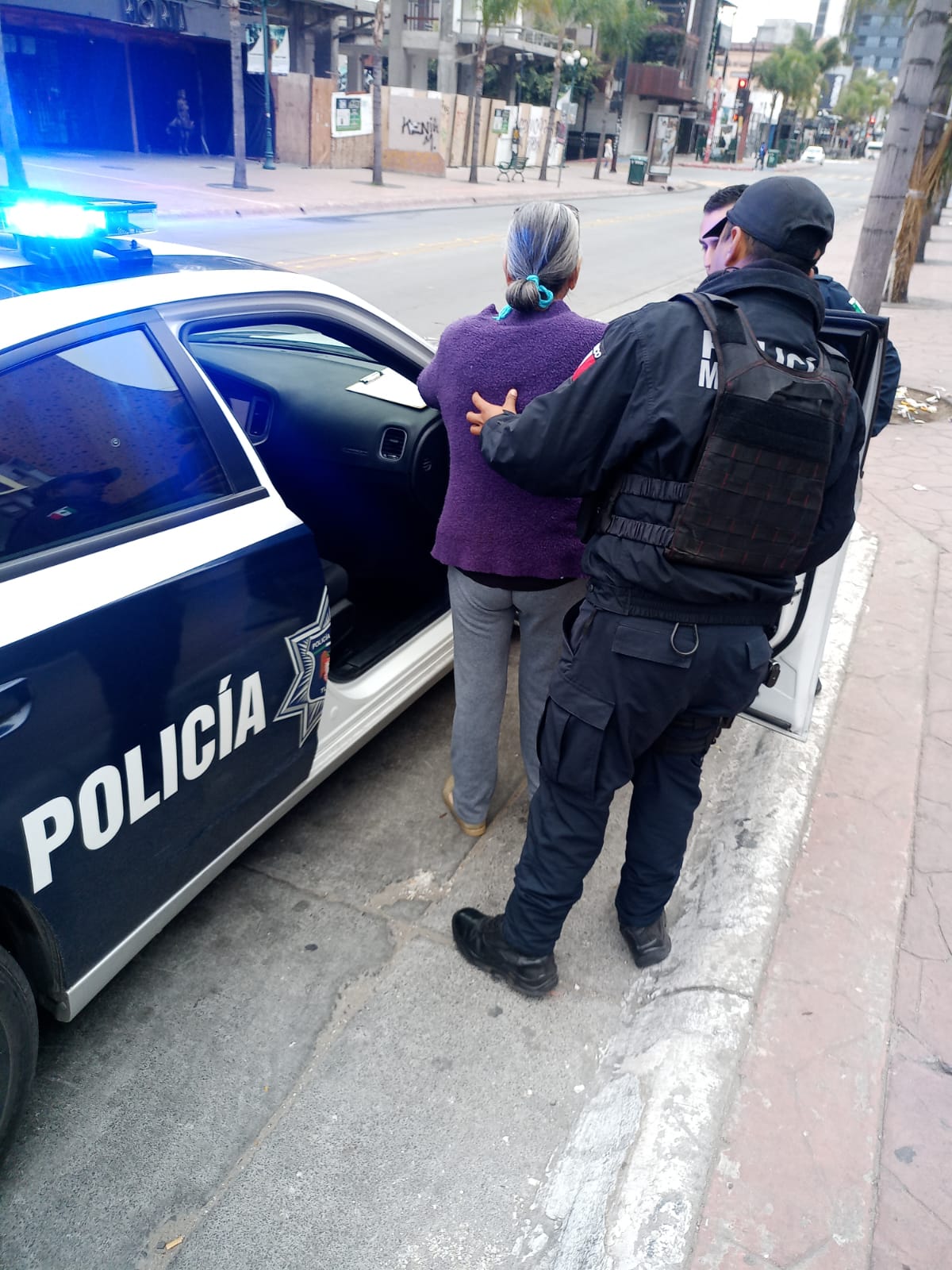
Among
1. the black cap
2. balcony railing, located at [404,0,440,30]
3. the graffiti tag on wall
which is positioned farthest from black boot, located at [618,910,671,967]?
balcony railing, located at [404,0,440,30]

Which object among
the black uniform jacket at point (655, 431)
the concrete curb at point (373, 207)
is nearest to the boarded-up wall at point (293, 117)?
the concrete curb at point (373, 207)

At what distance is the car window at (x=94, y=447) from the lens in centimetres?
168

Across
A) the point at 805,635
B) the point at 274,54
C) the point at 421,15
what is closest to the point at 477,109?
the point at 274,54

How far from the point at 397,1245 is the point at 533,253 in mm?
2035

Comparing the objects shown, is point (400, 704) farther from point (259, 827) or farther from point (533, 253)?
point (533, 253)

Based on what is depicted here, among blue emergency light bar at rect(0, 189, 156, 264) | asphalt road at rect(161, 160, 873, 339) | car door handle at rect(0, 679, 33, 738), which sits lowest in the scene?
asphalt road at rect(161, 160, 873, 339)

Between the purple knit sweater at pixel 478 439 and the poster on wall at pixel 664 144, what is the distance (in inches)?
1835

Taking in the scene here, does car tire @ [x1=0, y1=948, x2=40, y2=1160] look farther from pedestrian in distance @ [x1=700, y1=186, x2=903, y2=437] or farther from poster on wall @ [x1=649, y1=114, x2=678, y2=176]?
poster on wall @ [x1=649, y1=114, x2=678, y2=176]

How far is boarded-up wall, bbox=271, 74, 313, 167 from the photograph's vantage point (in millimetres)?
24906

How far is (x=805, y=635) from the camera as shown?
9.43ft

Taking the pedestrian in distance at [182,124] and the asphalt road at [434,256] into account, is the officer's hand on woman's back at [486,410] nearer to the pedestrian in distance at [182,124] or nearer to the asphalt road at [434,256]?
the asphalt road at [434,256]

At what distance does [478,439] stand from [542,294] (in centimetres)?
35

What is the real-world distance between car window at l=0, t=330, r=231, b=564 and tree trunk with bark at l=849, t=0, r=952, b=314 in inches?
227

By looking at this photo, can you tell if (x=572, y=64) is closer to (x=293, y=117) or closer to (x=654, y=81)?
(x=654, y=81)
